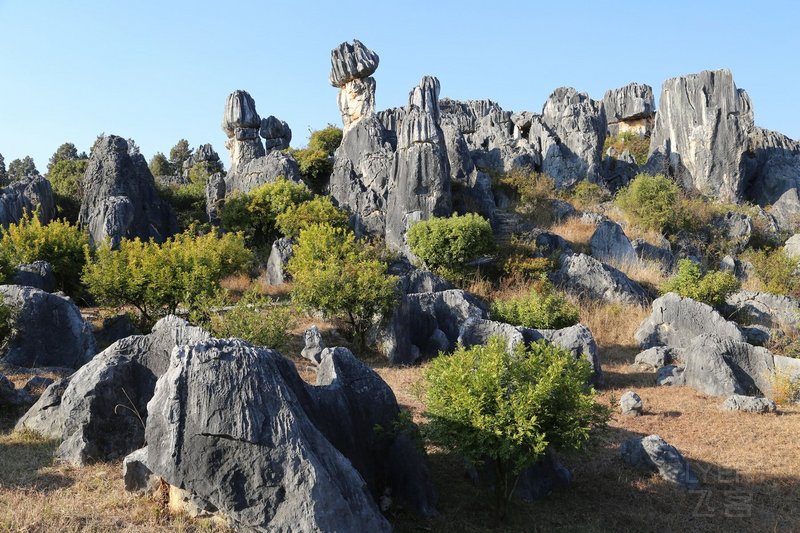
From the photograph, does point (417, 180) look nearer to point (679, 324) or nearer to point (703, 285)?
point (703, 285)

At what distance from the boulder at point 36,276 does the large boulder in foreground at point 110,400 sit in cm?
622

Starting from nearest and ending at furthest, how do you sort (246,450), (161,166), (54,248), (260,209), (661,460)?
1. (246,450)
2. (661,460)
3. (54,248)
4. (260,209)
5. (161,166)

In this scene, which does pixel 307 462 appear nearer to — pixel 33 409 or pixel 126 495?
pixel 126 495

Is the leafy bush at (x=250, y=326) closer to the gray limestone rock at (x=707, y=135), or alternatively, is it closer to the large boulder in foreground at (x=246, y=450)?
the large boulder in foreground at (x=246, y=450)

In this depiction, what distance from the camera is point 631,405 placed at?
953 centimetres

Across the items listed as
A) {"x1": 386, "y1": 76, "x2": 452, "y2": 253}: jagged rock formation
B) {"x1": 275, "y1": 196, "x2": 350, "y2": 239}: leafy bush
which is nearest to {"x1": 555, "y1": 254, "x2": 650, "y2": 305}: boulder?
{"x1": 386, "y1": 76, "x2": 452, "y2": 253}: jagged rock formation

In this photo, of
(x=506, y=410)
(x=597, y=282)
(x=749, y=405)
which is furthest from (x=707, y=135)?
(x=506, y=410)

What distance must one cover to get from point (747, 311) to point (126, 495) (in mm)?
14325

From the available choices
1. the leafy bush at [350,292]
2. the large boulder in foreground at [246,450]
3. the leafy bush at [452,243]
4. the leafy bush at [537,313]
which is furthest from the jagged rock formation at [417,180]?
the large boulder in foreground at [246,450]

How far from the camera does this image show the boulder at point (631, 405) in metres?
9.51

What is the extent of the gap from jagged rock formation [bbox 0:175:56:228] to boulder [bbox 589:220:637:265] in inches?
661

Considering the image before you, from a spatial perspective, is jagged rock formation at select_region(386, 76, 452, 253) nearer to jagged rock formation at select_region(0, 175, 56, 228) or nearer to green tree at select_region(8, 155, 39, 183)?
jagged rock formation at select_region(0, 175, 56, 228)

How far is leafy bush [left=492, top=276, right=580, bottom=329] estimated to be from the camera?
12805 millimetres

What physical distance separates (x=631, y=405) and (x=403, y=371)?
12.5 feet
